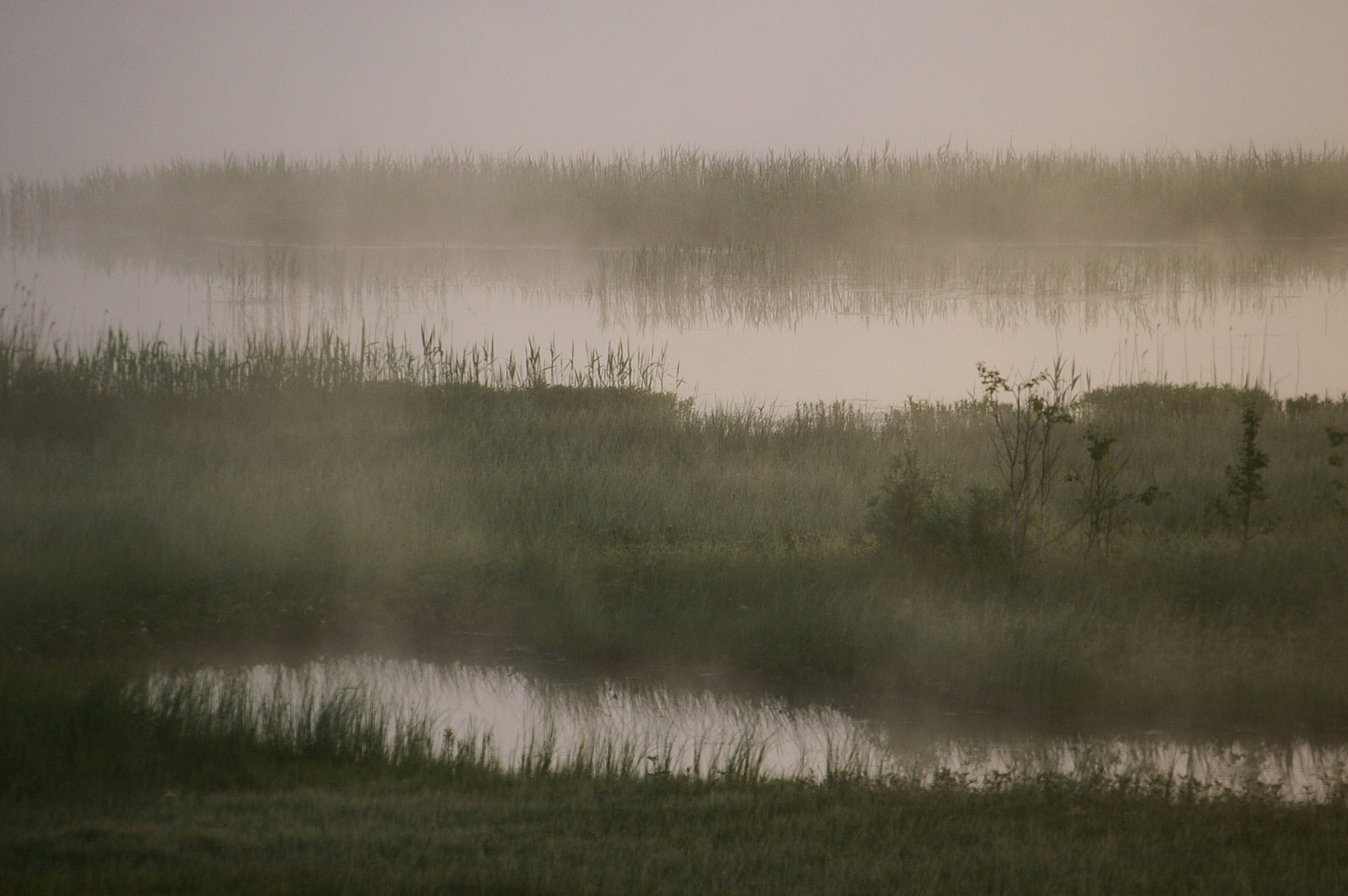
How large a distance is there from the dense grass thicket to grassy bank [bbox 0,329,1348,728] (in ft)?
37.7

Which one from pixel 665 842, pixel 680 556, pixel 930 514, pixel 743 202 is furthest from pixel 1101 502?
pixel 743 202

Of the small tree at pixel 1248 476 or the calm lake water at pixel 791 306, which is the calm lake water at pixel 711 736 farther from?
the calm lake water at pixel 791 306

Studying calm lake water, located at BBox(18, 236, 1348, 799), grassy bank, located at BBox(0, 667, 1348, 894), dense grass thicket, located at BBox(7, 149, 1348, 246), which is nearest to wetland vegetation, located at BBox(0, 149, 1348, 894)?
grassy bank, located at BBox(0, 667, 1348, 894)

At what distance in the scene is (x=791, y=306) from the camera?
18.7 m

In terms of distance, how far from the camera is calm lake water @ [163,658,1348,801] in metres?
6.04

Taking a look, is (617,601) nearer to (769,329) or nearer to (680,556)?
(680,556)

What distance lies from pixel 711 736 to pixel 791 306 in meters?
12.7

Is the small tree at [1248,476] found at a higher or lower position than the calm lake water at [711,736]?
higher

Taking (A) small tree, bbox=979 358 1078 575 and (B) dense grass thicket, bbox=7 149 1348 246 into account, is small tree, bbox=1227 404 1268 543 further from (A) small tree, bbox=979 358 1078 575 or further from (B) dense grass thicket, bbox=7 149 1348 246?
(B) dense grass thicket, bbox=7 149 1348 246

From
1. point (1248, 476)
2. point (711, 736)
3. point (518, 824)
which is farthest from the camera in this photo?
point (1248, 476)

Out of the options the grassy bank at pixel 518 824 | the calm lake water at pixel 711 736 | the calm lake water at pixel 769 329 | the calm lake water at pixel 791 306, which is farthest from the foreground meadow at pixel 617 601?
the calm lake water at pixel 791 306

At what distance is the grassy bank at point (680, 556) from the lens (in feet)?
24.4

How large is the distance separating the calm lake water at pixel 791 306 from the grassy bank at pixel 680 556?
2791 mm

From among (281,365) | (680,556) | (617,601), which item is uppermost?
(281,365)
